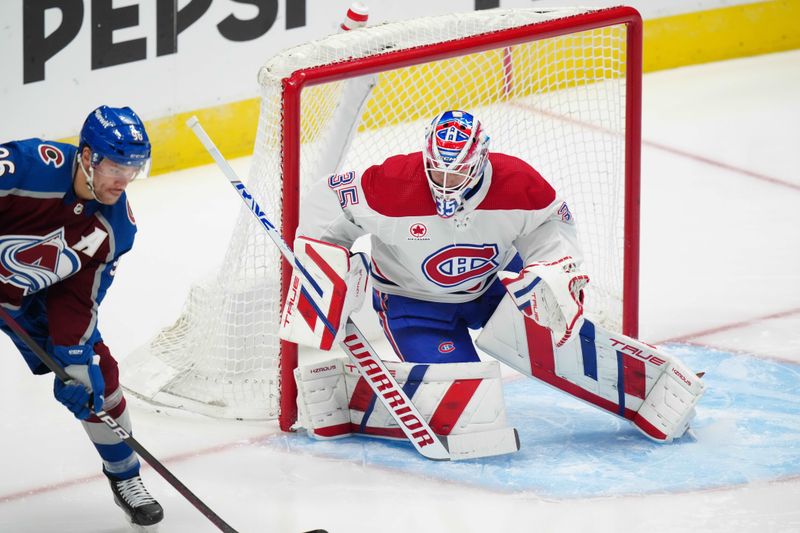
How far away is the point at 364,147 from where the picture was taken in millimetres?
4902

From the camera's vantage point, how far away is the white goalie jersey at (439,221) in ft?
12.9

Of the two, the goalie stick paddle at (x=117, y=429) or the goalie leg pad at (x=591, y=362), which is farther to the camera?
the goalie leg pad at (x=591, y=362)

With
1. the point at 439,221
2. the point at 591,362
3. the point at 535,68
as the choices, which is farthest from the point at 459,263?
the point at 535,68

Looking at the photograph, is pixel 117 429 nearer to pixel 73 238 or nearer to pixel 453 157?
pixel 73 238

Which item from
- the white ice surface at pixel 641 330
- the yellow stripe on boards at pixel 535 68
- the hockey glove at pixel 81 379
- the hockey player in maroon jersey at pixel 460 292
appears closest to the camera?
the hockey glove at pixel 81 379

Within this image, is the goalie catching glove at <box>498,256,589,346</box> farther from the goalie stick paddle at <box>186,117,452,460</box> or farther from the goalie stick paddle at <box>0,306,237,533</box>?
the goalie stick paddle at <box>0,306,237,533</box>

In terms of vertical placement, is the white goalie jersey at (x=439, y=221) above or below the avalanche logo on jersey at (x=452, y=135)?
below

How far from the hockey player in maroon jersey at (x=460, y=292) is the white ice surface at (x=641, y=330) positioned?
0.77 feet

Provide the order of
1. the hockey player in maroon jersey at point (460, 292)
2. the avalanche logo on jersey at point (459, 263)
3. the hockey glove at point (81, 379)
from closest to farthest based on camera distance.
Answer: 1. the hockey glove at point (81, 379)
2. the hockey player in maroon jersey at point (460, 292)
3. the avalanche logo on jersey at point (459, 263)

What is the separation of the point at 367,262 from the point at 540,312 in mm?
500

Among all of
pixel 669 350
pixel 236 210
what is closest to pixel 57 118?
pixel 236 210

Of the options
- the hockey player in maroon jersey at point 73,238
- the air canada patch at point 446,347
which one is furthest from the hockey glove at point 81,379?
the air canada patch at point 446,347

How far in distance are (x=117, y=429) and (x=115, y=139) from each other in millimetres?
715

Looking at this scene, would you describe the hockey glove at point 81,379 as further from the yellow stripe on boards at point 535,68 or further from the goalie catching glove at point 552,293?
the yellow stripe on boards at point 535,68
